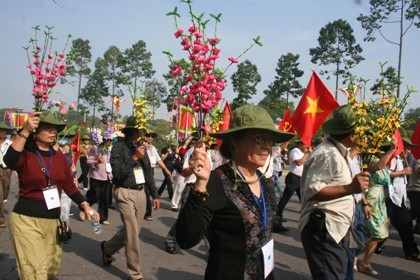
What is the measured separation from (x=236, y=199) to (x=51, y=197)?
7.43 feet

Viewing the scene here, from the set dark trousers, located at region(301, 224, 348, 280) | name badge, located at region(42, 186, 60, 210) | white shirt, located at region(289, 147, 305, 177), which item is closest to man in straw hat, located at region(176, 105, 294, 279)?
dark trousers, located at region(301, 224, 348, 280)

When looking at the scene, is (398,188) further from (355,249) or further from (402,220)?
(355,249)

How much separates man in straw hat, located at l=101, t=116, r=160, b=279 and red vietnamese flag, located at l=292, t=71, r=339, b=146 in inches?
125

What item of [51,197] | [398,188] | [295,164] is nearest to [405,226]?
[398,188]

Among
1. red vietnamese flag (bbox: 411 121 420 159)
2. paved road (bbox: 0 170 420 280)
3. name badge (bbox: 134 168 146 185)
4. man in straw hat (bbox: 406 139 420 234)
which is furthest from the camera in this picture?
red vietnamese flag (bbox: 411 121 420 159)

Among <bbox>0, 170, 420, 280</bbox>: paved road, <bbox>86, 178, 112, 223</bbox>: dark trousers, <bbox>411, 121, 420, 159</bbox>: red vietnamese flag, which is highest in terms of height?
<bbox>411, 121, 420, 159</bbox>: red vietnamese flag

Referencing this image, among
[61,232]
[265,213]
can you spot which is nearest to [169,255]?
[61,232]

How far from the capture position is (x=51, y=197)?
3.93 m

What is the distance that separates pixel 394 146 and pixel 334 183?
1141 mm

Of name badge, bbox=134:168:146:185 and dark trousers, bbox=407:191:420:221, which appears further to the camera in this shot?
dark trousers, bbox=407:191:420:221

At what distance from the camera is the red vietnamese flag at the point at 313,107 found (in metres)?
7.22

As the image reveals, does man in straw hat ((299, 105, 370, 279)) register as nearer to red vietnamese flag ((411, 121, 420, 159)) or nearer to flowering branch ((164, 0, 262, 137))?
flowering branch ((164, 0, 262, 137))

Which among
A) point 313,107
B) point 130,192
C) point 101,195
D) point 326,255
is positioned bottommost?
point 101,195

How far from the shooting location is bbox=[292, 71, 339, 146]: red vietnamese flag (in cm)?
Result: 722
